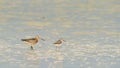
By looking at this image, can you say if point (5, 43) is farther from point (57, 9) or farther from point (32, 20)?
point (57, 9)

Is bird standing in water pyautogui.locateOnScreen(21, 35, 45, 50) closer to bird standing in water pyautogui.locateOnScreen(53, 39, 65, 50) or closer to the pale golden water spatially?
the pale golden water

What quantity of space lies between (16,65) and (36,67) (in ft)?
1.31

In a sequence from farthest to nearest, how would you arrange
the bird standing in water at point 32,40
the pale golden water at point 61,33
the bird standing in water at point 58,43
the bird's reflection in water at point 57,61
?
1. the bird standing in water at point 32,40
2. the bird standing in water at point 58,43
3. the pale golden water at point 61,33
4. the bird's reflection in water at point 57,61

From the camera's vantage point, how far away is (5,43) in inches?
539

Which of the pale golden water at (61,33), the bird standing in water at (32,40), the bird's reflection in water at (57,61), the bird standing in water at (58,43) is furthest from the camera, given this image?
the bird standing in water at (32,40)

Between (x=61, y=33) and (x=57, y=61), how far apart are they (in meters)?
3.59

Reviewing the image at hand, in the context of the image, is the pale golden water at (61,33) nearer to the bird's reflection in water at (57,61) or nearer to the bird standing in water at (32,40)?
the bird's reflection in water at (57,61)

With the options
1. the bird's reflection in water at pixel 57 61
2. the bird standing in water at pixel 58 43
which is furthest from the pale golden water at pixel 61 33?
the bird standing in water at pixel 58 43

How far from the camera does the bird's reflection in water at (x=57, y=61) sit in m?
11.5

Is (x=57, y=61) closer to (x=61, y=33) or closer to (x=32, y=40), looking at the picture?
(x=32, y=40)

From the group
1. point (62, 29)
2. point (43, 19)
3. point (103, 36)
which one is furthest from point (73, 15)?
point (103, 36)

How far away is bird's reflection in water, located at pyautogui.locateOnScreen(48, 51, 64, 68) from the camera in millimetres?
11486

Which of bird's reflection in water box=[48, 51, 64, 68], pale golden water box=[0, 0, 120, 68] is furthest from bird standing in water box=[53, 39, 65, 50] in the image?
bird's reflection in water box=[48, 51, 64, 68]

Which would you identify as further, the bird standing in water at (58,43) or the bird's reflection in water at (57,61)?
the bird standing in water at (58,43)
